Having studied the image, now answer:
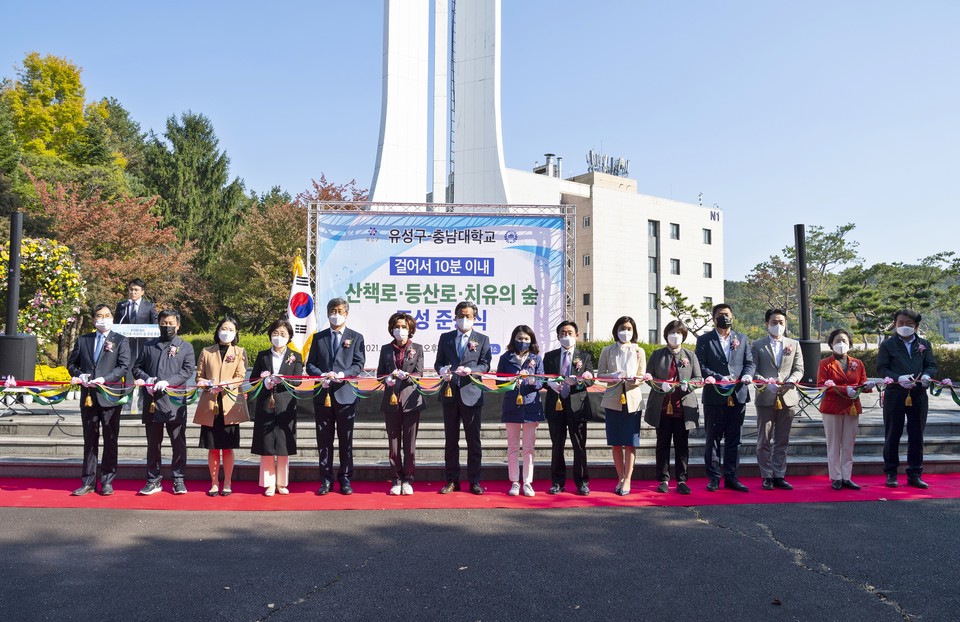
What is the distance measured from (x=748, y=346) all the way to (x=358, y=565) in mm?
4187

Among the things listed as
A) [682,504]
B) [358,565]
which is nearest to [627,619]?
[358,565]

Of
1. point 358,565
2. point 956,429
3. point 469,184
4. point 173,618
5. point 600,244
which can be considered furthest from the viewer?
point 600,244

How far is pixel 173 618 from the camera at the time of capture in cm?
300

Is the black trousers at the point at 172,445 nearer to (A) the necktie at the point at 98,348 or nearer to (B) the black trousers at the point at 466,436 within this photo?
(A) the necktie at the point at 98,348

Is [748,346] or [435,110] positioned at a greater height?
[435,110]

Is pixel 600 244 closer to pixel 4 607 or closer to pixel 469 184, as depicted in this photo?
pixel 469 184

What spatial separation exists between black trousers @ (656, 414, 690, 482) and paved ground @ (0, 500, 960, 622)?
25.8 inches

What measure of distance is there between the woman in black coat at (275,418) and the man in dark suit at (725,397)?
3772mm

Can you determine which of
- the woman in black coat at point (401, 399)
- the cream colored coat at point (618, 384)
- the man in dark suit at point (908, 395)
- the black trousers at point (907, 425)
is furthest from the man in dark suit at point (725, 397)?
the woman in black coat at point (401, 399)

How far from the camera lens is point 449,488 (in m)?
5.84

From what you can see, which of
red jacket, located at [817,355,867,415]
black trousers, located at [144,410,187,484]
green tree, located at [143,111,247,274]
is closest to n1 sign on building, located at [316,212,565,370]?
black trousers, located at [144,410,187,484]

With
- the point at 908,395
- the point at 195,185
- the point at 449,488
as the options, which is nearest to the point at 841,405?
the point at 908,395

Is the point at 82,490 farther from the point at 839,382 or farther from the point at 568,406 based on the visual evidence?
the point at 839,382

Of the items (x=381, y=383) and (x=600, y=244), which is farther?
(x=600, y=244)
